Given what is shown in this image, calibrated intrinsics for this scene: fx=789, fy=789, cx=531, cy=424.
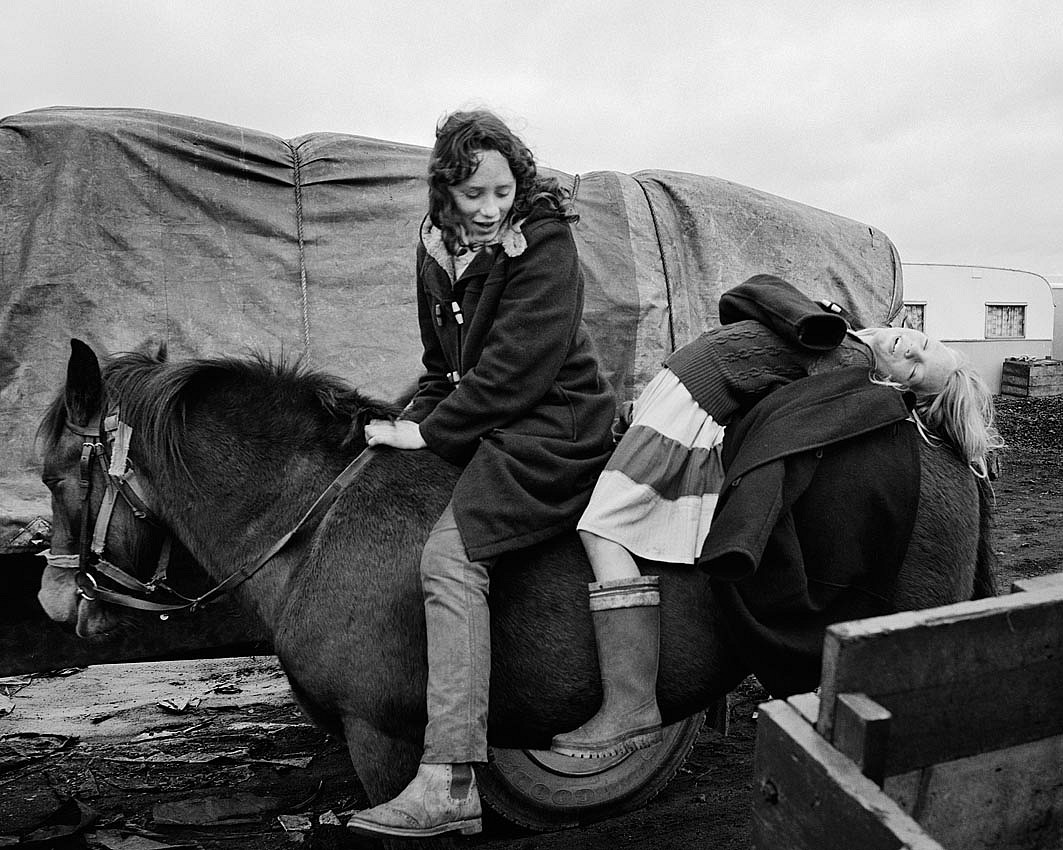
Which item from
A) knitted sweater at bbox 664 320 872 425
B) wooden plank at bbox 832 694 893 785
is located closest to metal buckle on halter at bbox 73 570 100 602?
knitted sweater at bbox 664 320 872 425

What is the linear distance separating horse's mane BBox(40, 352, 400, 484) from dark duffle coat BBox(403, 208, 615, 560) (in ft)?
1.19

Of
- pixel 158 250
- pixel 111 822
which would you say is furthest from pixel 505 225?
pixel 111 822

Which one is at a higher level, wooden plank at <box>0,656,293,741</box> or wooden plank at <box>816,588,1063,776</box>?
wooden plank at <box>816,588,1063,776</box>

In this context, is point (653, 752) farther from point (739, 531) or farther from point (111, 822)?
point (111, 822)

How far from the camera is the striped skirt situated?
2.18 meters

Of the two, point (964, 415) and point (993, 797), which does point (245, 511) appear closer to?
point (993, 797)

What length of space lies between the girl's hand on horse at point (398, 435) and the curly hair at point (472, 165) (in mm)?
552

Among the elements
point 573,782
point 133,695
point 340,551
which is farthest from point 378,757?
point 133,695

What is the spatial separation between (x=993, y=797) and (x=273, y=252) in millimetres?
3413

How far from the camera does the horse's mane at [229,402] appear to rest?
236 centimetres

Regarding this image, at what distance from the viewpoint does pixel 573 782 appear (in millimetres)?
3270

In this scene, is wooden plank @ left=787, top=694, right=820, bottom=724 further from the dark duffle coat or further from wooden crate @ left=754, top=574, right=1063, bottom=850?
the dark duffle coat

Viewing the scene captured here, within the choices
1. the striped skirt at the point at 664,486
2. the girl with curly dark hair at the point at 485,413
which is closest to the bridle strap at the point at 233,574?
the girl with curly dark hair at the point at 485,413

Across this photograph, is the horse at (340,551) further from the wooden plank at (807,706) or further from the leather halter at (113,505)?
the wooden plank at (807,706)
